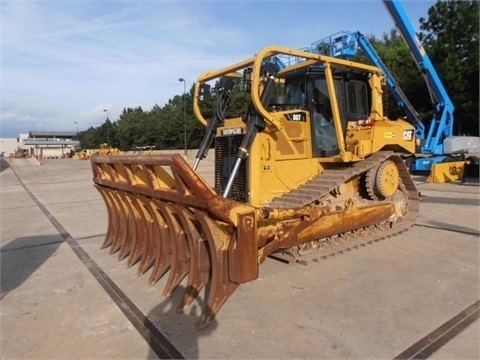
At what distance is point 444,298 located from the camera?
4.05m

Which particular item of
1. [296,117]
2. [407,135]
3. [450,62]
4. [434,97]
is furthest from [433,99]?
[296,117]

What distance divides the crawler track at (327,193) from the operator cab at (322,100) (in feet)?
1.43

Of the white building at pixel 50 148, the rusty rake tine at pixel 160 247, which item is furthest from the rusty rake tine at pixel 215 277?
the white building at pixel 50 148

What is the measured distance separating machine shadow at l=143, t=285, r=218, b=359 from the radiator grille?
1550 millimetres

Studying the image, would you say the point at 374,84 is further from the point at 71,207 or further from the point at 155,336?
the point at 71,207

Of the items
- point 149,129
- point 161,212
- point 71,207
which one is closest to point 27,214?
point 71,207

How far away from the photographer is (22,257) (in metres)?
5.96

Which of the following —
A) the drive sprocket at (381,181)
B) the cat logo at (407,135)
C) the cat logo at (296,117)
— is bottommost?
the drive sprocket at (381,181)

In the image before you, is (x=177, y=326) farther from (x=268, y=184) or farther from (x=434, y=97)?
(x=434, y=97)

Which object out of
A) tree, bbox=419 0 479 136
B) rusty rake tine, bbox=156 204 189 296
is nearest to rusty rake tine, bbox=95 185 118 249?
rusty rake tine, bbox=156 204 189 296

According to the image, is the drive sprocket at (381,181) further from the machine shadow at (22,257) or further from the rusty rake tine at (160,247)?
the machine shadow at (22,257)

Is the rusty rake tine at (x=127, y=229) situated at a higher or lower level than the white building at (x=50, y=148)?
higher

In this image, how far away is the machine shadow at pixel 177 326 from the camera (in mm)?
3145

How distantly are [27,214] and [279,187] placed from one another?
23.1 feet
